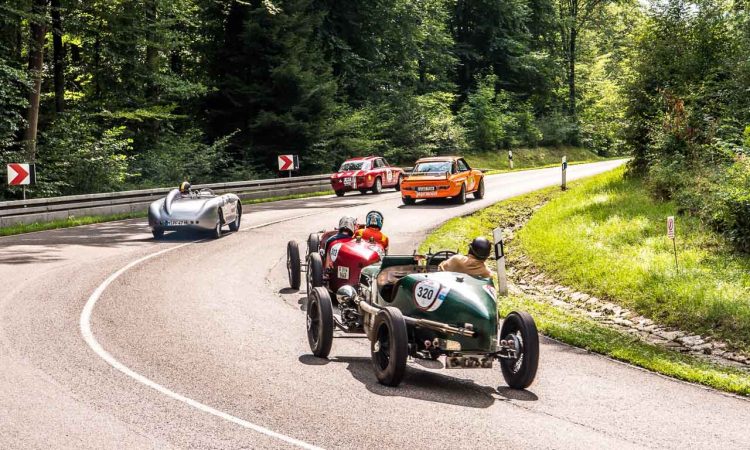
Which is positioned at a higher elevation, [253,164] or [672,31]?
[672,31]

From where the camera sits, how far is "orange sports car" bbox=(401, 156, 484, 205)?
26.5 meters

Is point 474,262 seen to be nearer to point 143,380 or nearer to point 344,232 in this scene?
point 344,232

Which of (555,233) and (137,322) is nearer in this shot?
(137,322)

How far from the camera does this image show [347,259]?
11023 millimetres

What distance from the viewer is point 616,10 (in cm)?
8406

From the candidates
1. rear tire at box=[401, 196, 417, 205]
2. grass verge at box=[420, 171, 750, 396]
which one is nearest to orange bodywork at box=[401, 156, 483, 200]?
rear tire at box=[401, 196, 417, 205]

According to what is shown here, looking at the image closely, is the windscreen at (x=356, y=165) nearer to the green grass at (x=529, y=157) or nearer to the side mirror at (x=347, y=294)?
the green grass at (x=529, y=157)

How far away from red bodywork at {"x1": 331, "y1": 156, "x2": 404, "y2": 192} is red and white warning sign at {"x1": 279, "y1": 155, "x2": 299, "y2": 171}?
2.39m

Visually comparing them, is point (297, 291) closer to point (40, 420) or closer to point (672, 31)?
point (40, 420)

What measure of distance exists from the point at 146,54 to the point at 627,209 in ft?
75.8

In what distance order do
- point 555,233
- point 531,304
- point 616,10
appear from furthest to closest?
point 616,10 → point 555,233 → point 531,304

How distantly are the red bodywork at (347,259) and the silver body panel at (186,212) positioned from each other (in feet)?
26.7

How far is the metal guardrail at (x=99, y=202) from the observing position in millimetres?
21677

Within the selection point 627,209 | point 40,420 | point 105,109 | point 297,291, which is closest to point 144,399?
point 40,420
